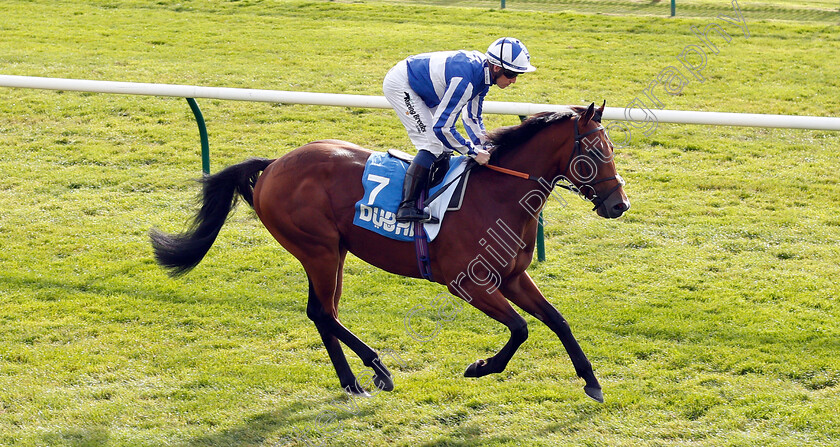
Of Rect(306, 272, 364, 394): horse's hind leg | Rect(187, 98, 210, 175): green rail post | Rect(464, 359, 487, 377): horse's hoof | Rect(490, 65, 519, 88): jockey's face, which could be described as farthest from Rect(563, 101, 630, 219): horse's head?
Rect(187, 98, 210, 175): green rail post

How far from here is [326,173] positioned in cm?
487

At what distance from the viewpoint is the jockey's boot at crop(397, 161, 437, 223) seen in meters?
4.58

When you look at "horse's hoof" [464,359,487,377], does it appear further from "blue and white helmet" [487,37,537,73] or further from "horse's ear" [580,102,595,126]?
"blue and white helmet" [487,37,537,73]

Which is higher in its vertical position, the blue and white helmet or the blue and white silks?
the blue and white helmet

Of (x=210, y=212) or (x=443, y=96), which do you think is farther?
(x=210, y=212)

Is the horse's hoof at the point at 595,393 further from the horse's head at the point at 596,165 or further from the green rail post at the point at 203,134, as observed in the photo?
the green rail post at the point at 203,134

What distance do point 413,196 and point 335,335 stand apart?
3.05 ft

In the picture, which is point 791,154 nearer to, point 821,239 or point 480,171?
point 821,239

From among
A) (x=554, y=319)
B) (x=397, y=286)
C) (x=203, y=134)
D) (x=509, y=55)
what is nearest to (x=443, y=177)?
(x=509, y=55)

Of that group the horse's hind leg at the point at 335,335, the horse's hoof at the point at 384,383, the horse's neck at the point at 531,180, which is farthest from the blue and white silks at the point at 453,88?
the horse's hoof at the point at 384,383

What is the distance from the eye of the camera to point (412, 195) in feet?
15.1

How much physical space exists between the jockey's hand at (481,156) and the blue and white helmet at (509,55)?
42cm

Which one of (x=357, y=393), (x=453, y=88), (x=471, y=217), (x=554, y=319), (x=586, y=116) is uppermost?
(x=453, y=88)

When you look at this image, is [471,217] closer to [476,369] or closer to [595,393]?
[476,369]
